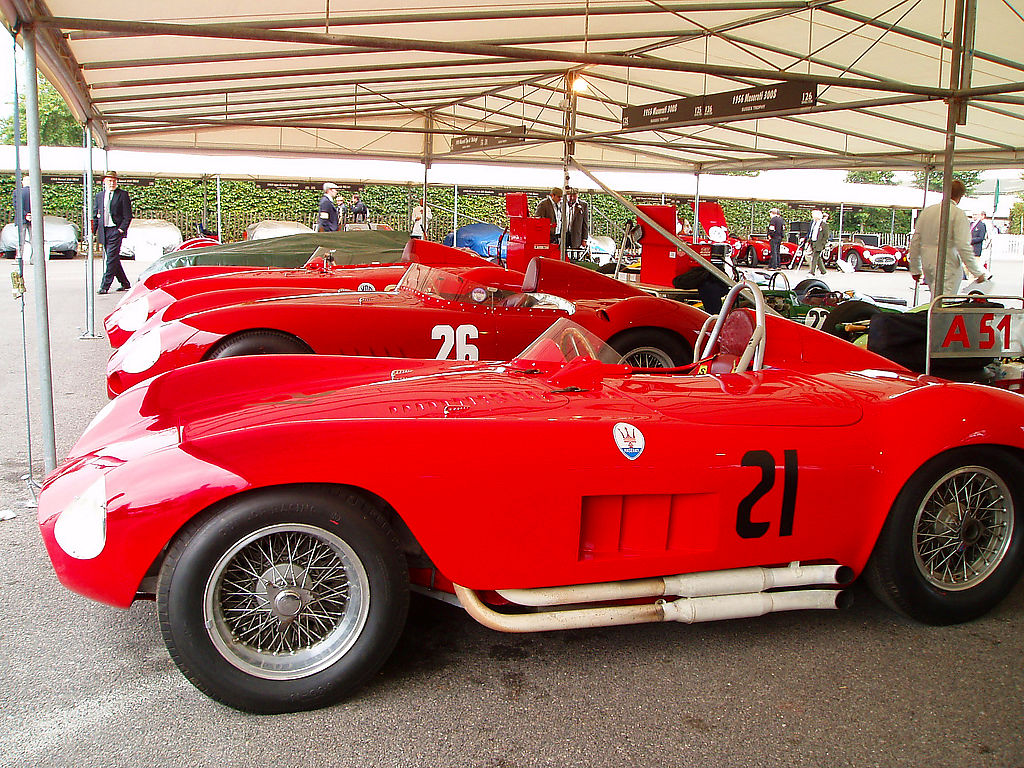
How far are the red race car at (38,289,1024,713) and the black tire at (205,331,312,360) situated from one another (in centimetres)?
230

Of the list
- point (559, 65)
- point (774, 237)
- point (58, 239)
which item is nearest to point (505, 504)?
point (559, 65)

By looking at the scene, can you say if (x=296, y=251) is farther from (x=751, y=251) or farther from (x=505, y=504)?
(x=751, y=251)

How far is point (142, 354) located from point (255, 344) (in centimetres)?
72

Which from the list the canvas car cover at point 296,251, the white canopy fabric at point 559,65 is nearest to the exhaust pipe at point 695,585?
the white canopy fabric at point 559,65

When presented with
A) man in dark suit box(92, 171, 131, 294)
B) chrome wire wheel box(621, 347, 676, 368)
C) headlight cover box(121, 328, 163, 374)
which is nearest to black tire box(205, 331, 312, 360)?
headlight cover box(121, 328, 163, 374)

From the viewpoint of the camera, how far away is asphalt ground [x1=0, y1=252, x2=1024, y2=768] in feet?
8.09

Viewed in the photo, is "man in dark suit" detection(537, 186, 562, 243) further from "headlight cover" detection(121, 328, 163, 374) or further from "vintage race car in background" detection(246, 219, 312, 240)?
"vintage race car in background" detection(246, 219, 312, 240)

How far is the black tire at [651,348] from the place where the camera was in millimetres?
6480

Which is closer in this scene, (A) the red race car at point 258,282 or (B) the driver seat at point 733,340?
(B) the driver seat at point 733,340

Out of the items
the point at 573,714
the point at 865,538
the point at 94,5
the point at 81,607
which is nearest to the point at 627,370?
the point at 865,538

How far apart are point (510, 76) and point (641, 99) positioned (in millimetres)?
2964

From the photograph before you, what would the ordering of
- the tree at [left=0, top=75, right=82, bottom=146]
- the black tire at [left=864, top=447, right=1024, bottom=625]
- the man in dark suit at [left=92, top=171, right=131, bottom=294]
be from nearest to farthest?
the black tire at [left=864, top=447, right=1024, bottom=625] < the man in dark suit at [left=92, top=171, right=131, bottom=294] < the tree at [left=0, top=75, right=82, bottom=146]

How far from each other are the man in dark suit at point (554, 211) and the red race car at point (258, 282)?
156 inches

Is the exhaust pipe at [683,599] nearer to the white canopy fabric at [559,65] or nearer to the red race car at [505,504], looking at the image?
the red race car at [505,504]
